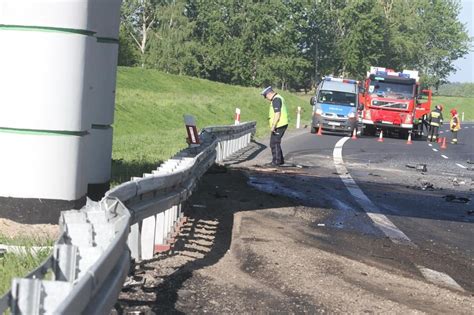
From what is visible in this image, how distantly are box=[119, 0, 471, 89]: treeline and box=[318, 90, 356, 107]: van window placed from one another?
62.7m

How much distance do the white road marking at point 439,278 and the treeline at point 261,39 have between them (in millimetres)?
91317

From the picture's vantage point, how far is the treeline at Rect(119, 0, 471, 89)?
10100 cm

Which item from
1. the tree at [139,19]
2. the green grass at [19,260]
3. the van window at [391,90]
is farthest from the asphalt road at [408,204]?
the tree at [139,19]

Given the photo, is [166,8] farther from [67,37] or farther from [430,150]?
[67,37]

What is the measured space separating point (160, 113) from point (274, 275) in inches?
1469

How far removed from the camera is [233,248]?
769cm

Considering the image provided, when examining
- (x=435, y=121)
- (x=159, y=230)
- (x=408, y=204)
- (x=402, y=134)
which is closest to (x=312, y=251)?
(x=159, y=230)

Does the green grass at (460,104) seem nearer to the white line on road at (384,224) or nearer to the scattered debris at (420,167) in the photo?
the scattered debris at (420,167)

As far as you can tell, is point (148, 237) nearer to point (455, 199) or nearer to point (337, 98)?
point (455, 199)

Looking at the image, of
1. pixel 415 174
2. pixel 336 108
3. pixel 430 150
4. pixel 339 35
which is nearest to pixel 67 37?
pixel 415 174

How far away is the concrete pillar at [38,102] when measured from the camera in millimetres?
7699

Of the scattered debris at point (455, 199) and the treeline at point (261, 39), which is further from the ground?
the treeline at point (261, 39)

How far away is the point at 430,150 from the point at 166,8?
7573 centimetres

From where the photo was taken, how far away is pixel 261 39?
103312 mm
